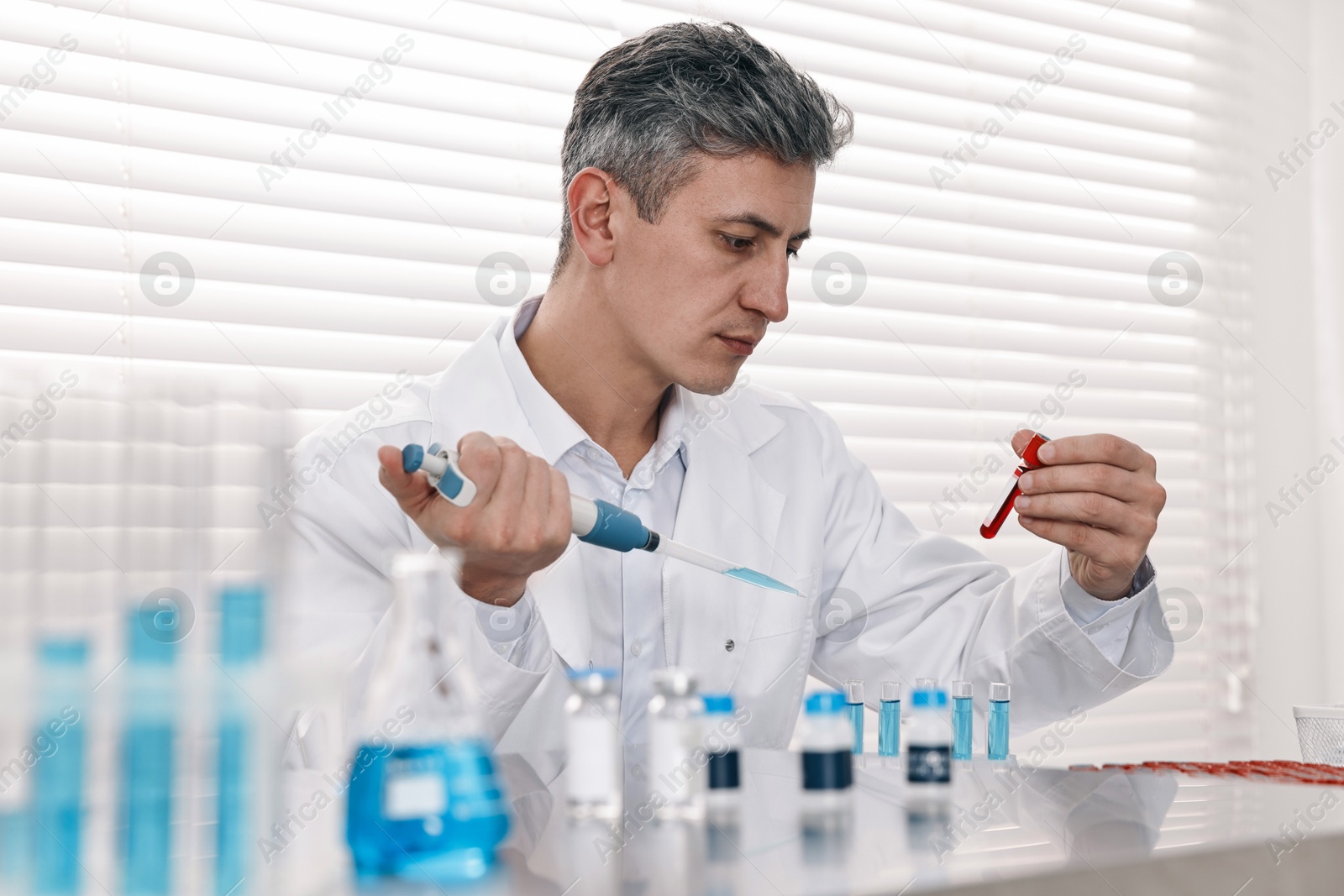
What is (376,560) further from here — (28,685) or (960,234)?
(960,234)

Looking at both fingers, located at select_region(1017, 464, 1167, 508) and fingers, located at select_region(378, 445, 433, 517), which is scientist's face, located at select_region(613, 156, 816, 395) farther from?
fingers, located at select_region(378, 445, 433, 517)

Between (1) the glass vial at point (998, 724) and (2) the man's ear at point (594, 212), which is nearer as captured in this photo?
(1) the glass vial at point (998, 724)

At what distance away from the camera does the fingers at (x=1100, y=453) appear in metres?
1.17

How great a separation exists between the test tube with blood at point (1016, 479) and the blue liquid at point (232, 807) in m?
0.89

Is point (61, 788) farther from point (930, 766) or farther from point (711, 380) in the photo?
point (711, 380)

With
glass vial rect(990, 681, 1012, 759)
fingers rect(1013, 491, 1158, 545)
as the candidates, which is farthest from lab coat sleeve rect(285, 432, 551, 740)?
fingers rect(1013, 491, 1158, 545)

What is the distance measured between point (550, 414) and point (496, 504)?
613 mm

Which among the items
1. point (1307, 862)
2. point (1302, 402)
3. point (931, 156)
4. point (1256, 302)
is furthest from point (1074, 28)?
point (1307, 862)

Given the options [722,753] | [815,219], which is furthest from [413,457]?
[815,219]

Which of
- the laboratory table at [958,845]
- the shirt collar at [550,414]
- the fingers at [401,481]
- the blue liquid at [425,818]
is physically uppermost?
the shirt collar at [550,414]

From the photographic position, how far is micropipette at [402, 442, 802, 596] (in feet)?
2.70

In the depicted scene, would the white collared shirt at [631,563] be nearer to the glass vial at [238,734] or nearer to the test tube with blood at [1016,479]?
the test tube with blood at [1016,479]

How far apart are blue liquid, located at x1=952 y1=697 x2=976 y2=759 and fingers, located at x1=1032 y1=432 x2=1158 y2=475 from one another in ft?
1.07

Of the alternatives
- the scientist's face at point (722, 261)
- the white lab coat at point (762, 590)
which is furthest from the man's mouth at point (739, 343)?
the white lab coat at point (762, 590)
